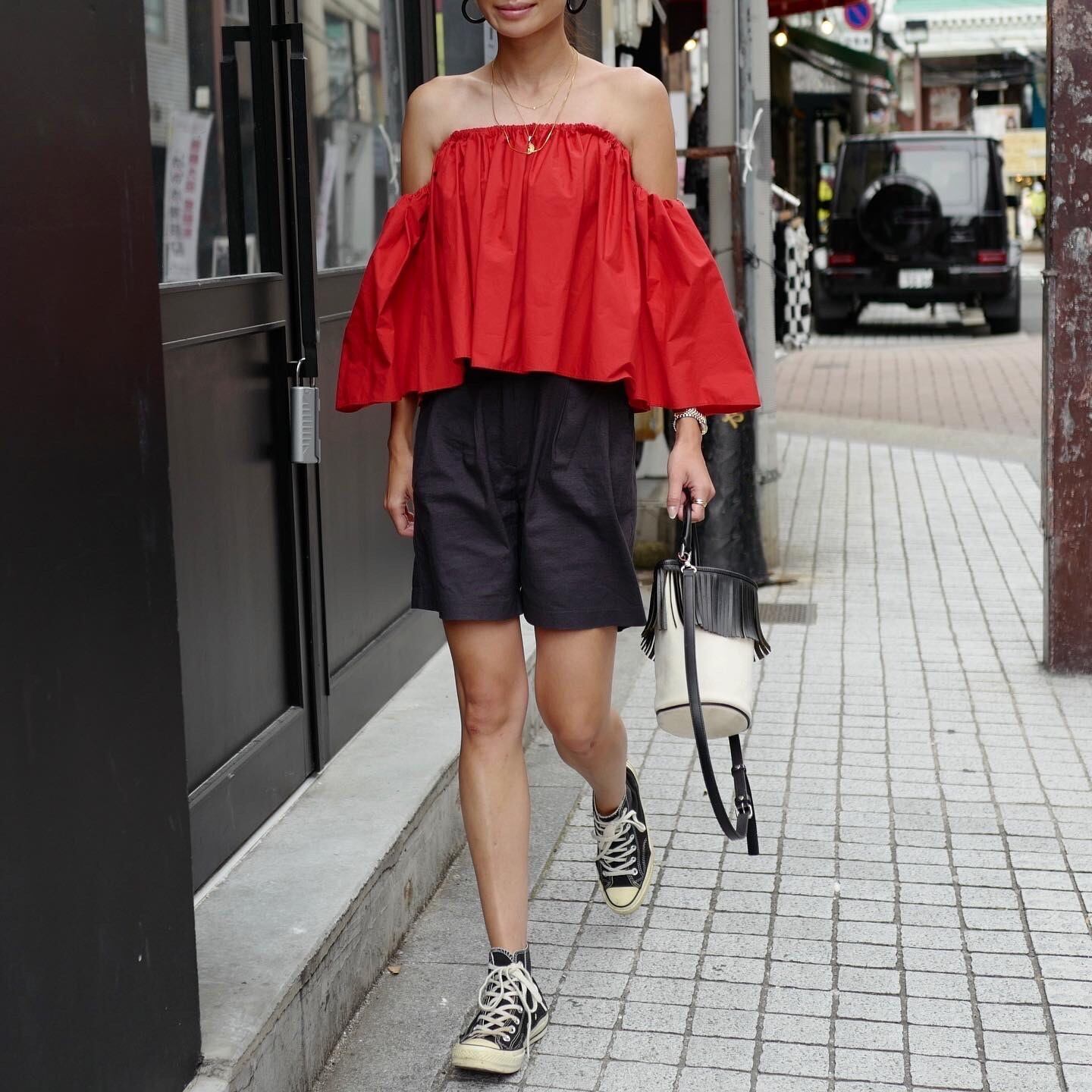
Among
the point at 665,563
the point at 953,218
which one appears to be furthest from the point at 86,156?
the point at 953,218

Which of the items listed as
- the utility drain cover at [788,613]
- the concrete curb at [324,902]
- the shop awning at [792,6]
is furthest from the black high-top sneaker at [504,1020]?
the shop awning at [792,6]

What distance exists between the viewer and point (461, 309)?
2836 mm

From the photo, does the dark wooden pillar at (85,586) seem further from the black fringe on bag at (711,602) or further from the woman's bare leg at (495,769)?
the black fringe on bag at (711,602)

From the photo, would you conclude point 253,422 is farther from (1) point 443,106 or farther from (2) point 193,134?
(1) point 443,106

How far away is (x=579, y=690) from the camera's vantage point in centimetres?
304

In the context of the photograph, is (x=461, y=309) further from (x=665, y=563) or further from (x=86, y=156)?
(x=86, y=156)

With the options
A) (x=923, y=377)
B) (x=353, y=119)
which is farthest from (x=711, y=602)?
(x=923, y=377)

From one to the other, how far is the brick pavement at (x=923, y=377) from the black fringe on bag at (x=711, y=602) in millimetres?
8502

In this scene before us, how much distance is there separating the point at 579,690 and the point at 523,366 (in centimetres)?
61

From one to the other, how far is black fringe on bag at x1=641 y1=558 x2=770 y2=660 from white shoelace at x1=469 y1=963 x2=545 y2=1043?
62 cm

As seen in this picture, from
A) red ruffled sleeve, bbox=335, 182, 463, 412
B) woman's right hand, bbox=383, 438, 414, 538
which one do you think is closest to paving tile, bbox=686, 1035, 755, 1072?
woman's right hand, bbox=383, 438, 414, 538

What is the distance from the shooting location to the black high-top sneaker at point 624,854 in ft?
11.4

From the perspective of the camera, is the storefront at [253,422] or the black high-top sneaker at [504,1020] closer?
the black high-top sneaker at [504,1020]

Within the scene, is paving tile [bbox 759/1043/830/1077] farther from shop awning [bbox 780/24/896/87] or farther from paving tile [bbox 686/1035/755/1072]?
shop awning [bbox 780/24/896/87]
